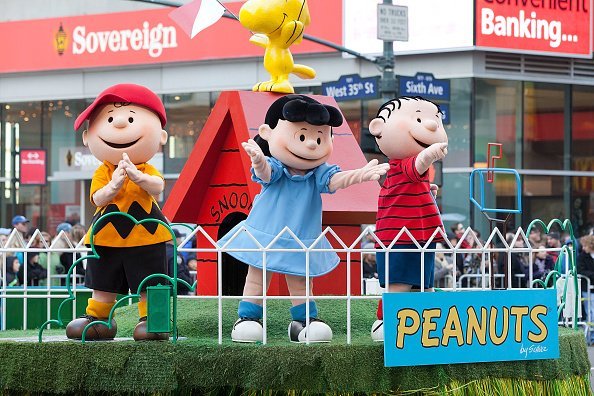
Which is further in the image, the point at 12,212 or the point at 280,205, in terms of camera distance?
the point at 12,212

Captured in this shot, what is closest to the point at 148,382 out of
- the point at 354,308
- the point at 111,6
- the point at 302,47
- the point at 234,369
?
the point at 234,369

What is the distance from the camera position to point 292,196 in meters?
8.15

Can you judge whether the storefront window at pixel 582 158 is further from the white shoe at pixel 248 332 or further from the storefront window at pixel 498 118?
the white shoe at pixel 248 332

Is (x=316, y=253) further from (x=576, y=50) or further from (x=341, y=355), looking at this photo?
(x=576, y=50)

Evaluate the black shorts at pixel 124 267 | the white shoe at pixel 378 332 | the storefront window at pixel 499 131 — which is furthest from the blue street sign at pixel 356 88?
the white shoe at pixel 378 332

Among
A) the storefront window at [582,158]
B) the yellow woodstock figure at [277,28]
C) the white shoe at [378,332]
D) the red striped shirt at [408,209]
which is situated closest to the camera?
the white shoe at [378,332]

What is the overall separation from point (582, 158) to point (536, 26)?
3.49m

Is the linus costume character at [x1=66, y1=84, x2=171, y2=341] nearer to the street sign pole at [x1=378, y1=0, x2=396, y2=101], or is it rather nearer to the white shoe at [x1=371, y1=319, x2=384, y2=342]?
the white shoe at [x1=371, y1=319, x2=384, y2=342]

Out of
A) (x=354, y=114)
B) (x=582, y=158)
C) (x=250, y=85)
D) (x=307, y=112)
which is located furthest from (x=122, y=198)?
(x=582, y=158)

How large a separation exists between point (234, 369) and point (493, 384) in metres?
1.65

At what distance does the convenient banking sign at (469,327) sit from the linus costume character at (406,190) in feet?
2.03

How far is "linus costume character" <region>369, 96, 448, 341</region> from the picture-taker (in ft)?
26.6

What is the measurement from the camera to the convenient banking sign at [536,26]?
961 inches

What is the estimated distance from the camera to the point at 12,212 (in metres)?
30.6
